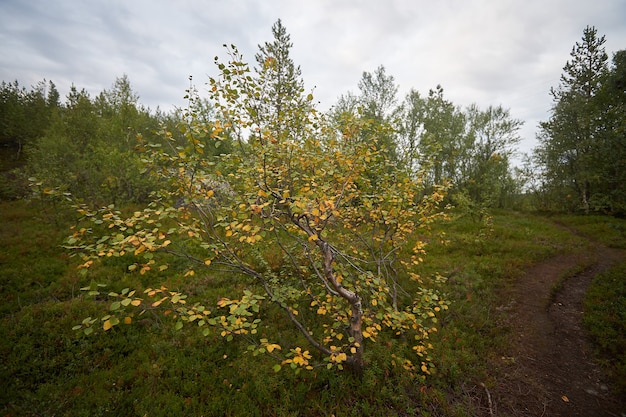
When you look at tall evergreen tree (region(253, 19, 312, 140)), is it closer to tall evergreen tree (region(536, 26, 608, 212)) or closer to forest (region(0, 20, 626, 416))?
forest (region(0, 20, 626, 416))

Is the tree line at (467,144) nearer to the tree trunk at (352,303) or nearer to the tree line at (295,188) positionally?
the tree line at (295,188)

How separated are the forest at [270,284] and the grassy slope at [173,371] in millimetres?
39

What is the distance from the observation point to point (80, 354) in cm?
545

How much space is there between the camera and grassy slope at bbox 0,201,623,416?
4668 mm

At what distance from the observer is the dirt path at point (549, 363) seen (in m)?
4.99

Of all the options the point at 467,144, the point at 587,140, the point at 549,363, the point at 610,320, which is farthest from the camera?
the point at 467,144

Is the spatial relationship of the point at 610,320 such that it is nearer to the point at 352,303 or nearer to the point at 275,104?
the point at 352,303

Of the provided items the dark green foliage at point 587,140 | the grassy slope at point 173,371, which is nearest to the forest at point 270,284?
the grassy slope at point 173,371

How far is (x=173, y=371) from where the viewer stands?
534 cm

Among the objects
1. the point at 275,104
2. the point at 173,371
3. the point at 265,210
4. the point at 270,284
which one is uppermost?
the point at 275,104

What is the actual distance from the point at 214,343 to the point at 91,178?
45.7ft

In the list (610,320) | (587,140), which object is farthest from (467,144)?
(610,320)

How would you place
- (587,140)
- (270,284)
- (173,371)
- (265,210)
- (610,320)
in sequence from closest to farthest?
(265,210) → (173,371) → (270,284) → (610,320) → (587,140)

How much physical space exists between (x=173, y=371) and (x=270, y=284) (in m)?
2.83
